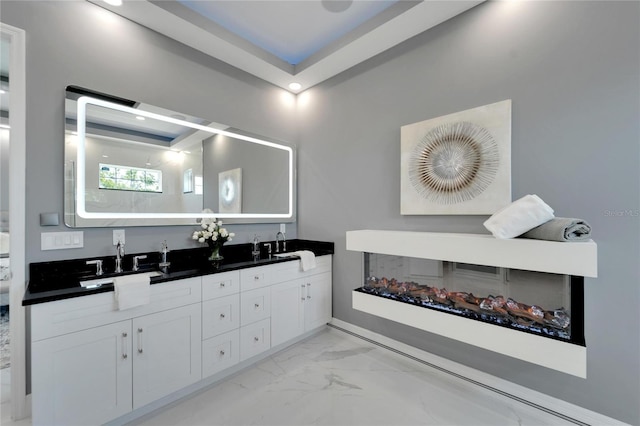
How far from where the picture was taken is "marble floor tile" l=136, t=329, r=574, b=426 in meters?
1.77

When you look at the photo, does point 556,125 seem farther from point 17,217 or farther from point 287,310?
point 17,217

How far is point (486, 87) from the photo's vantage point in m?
2.10

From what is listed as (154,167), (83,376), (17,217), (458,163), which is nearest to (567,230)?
(458,163)

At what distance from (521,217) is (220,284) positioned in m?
2.16

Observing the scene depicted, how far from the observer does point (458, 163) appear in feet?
7.18

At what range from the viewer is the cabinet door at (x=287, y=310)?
2.56m

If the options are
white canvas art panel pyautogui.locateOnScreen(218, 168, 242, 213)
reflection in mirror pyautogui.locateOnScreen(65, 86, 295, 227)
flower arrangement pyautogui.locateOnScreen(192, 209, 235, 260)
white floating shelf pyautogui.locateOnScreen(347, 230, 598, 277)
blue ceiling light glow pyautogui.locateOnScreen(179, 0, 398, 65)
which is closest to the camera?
white floating shelf pyautogui.locateOnScreen(347, 230, 598, 277)

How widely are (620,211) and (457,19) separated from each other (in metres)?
1.83

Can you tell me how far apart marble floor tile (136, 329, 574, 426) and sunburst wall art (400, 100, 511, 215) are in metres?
1.39

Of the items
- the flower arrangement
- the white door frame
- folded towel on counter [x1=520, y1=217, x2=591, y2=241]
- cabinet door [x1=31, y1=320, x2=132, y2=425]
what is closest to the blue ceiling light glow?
the white door frame

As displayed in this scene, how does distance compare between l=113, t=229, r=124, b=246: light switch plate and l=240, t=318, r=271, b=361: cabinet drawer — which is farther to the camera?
l=240, t=318, r=271, b=361: cabinet drawer

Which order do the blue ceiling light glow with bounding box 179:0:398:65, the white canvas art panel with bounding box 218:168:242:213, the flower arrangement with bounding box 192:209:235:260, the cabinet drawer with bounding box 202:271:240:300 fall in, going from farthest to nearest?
the white canvas art panel with bounding box 218:168:242:213, the flower arrangement with bounding box 192:209:235:260, the blue ceiling light glow with bounding box 179:0:398:65, the cabinet drawer with bounding box 202:271:240:300

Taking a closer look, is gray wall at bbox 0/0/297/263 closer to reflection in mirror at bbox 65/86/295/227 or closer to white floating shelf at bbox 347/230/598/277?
reflection in mirror at bbox 65/86/295/227

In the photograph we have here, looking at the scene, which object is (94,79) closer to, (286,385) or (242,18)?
(242,18)
